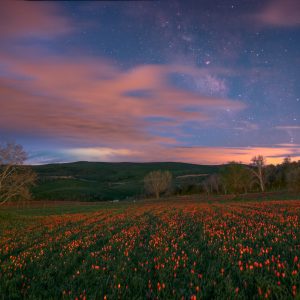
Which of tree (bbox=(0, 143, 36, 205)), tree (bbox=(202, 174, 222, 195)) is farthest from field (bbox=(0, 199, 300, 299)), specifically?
tree (bbox=(202, 174, 222, 195))

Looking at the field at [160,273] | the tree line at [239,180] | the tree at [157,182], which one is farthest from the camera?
the tree at [157,182]

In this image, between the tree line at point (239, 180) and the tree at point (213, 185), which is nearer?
the tree line at point (239, 180)

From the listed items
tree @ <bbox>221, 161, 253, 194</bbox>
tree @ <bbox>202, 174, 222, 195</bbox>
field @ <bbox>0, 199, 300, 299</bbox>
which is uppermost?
field @ <bbox>0, 199, 300, 299</bbox>

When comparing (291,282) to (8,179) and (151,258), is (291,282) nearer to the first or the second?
(151,258)

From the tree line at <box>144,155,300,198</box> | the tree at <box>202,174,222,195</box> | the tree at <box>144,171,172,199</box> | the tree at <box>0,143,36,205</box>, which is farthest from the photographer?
the tree at <box>202,174,222,195</box>

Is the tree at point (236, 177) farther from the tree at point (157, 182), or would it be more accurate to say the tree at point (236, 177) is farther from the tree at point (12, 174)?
the tree at point (12, 174)

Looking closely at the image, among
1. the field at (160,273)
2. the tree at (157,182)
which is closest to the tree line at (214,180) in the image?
the tree at (157,182)

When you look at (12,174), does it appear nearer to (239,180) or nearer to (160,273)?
(160,273)

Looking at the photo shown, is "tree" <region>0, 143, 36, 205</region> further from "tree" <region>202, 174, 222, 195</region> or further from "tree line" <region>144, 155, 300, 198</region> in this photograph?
"tree" <region>202, 174, 222, 195</region>

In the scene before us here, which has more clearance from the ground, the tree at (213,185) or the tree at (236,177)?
the tree at (236,177)

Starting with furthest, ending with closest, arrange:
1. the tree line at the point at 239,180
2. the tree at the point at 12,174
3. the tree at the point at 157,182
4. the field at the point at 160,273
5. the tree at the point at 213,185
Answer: the tree at the point at 213,185 → the tree at the point at 157,182 → the tree line at the point at 239,180 → the tree at the point at 12,174 → the field at the point at 160,273

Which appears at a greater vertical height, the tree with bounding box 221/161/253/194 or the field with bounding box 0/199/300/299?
the field with bounding box 0/199/300/299

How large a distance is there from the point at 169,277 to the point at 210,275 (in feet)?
3.40

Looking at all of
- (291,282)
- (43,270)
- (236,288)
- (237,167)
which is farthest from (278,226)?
(237,167)
